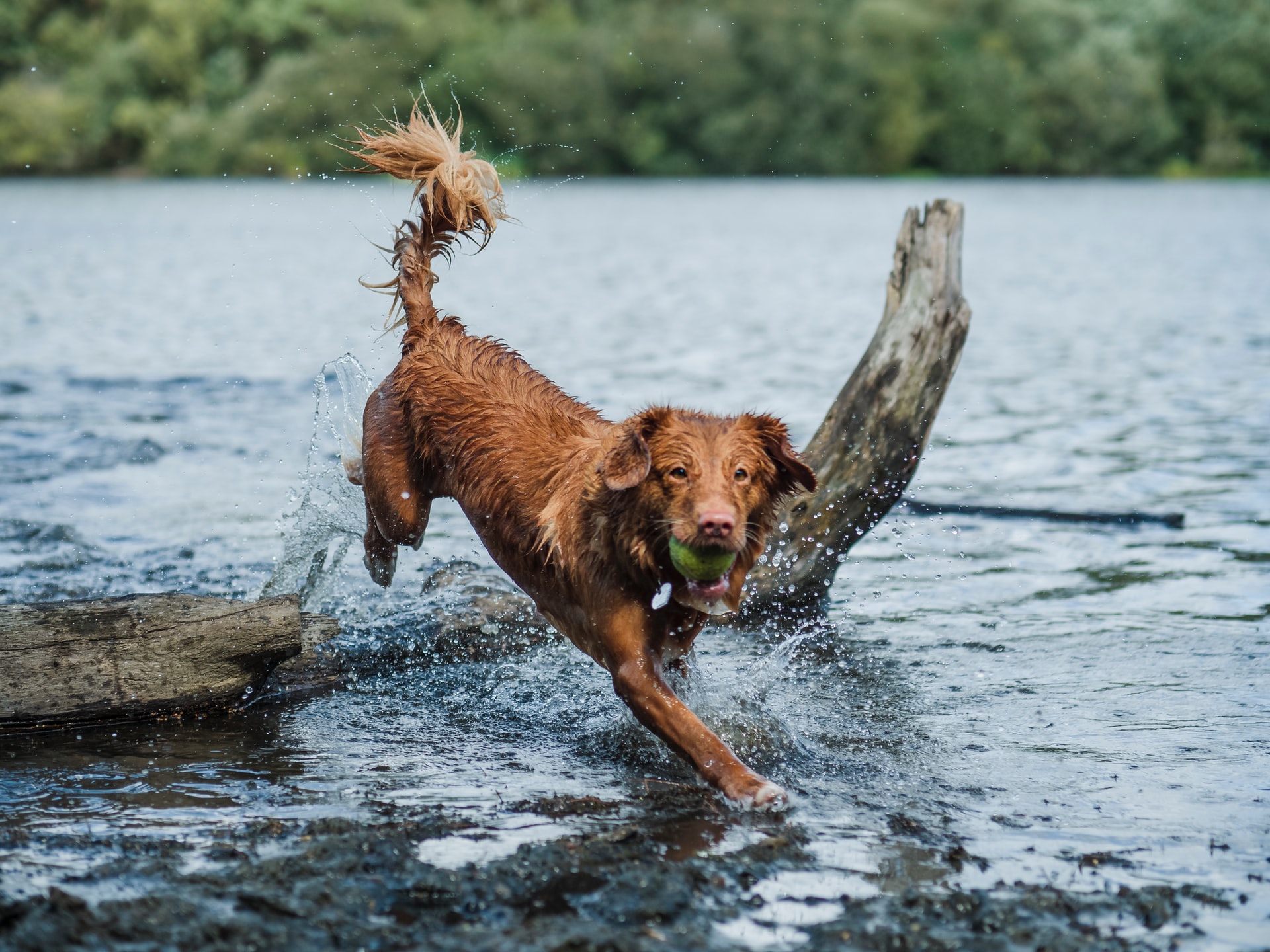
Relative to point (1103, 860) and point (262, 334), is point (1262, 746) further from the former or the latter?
point (262, 334)

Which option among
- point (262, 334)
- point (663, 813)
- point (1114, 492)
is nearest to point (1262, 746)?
point (663, 813)

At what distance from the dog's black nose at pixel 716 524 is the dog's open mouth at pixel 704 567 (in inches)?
3.4

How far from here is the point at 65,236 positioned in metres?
40.3

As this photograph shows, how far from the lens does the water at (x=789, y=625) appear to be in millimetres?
5074

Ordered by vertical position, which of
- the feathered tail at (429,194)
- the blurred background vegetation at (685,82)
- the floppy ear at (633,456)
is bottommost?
the floppy ear at (633,456)

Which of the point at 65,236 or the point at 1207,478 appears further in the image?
the point at 65,236

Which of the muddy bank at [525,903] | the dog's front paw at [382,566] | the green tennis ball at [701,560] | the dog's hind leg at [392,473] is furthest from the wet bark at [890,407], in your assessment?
the muddy bank at [525,903]

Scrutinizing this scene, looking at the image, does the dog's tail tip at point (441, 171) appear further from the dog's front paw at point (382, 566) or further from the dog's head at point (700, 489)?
the dog's head at point (700, 489)

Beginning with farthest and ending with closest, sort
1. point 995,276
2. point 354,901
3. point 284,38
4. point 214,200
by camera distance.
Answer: point 284,38, point 214,200, point 995,276, point 354,901

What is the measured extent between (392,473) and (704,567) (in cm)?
252

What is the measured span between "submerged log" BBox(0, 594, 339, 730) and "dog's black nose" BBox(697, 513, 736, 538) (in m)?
2.60

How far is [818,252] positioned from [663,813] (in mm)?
36094

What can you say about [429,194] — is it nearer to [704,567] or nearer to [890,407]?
[890,407]

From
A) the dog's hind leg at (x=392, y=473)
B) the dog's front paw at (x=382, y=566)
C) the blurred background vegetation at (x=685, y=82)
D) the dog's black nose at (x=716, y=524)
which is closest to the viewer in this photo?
the dog's black nose at (x=716, y=524)
